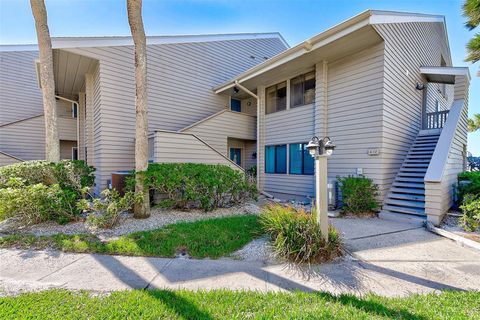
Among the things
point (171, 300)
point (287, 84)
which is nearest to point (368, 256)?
point (171, 300)

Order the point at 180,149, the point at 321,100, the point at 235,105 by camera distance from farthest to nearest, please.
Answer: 1. the point at 235,105
2. the point at 321,100
3. the point at 180,149

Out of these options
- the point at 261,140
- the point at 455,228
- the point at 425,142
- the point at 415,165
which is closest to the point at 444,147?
the point at 415,165

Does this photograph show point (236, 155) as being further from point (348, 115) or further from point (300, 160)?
point (348, 115)

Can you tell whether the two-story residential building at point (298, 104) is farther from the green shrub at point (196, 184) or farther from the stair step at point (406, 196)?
the green shrub at point (196, 184)

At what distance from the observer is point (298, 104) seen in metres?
9.66

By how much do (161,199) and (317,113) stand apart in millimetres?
6301

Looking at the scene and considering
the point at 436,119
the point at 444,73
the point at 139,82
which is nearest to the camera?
the point at 139,82

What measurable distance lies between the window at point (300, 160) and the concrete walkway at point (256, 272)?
15.7 feet

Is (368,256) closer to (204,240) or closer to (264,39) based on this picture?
(204,240)

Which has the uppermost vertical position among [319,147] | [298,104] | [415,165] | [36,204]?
[298,104]

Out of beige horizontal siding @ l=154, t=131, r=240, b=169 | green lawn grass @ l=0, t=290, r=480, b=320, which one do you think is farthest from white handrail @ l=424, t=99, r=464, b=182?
beige horizontal siding @ l=154, t=131, r=240, b=169

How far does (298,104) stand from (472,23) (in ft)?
18.6

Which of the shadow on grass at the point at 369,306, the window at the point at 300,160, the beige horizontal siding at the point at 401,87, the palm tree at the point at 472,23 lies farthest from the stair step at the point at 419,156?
the shadow on grass at the point at 369,306

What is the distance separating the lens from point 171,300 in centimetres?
269
